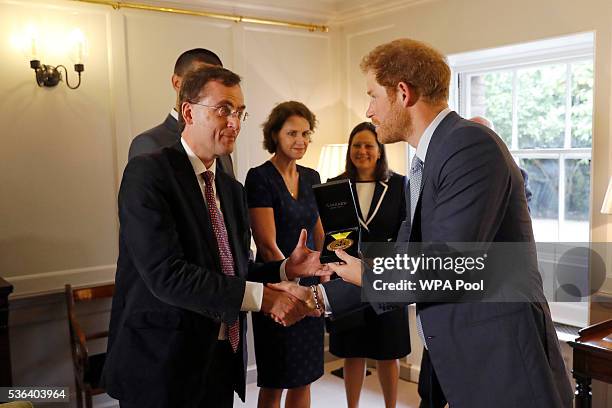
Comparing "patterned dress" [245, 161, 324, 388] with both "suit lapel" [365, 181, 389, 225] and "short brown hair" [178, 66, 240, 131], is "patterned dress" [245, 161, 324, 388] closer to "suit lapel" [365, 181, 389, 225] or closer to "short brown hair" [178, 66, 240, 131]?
"suit lapel" [365, 181, 389, 225]

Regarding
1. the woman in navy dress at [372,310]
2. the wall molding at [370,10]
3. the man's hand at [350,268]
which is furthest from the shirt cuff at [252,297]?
the wall molding at [370,10]

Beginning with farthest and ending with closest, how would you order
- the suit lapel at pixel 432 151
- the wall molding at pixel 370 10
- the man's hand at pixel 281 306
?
the wall molding at pixel 370 10, the man's hand at pixel 281 306, the suit lapel at pixel 432 151

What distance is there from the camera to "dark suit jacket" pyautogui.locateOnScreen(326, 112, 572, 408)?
148 centimetres

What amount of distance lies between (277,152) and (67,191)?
50.4 inches

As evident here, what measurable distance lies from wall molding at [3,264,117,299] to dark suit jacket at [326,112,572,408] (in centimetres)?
238

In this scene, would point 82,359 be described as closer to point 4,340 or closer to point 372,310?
point 4,340

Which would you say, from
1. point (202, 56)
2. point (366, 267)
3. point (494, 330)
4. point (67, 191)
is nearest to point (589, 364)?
point (494, 330)

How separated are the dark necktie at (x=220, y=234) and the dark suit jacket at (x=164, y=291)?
5cm

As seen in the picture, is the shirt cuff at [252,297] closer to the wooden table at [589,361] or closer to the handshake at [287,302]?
the handshake at [287,302]

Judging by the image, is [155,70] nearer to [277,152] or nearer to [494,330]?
[277,152]

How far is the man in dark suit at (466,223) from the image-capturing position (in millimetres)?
1485

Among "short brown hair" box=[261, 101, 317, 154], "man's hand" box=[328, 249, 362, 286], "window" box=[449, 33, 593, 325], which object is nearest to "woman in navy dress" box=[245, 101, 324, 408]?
"short brown hair" box=[261, 101, 317, 154]

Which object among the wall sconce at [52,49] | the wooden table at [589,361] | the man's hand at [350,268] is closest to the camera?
the man's hand at [350,268]

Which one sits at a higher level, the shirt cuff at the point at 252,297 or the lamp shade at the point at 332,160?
the lamp shade at the point at 332,160
